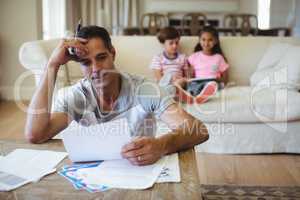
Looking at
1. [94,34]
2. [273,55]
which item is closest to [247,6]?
[273,55]

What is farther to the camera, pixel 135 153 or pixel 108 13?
→ pixel 108 13

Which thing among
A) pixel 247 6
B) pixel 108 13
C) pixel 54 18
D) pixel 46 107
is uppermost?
pixel 247 6

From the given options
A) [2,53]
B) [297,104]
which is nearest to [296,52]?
[297,104]

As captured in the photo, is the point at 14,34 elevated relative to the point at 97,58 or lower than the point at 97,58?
elevated

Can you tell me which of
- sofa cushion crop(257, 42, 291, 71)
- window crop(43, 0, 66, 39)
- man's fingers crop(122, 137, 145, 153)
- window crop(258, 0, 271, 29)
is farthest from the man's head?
window crop(258, 0, 271, 29)

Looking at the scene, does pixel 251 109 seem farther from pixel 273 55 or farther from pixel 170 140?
pixel 170 140

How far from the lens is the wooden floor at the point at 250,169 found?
7.36 feet

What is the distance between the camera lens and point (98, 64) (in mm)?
1386

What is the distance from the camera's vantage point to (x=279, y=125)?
2637mm

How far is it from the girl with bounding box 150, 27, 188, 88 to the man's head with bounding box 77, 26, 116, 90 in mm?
1618

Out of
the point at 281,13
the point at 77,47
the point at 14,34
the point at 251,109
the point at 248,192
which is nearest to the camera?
the point at 77,47

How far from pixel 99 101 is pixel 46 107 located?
0.19m

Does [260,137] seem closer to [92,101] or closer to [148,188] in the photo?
[92,101]

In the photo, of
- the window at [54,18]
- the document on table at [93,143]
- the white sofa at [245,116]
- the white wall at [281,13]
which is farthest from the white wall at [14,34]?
the white wall at [281,13]
